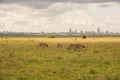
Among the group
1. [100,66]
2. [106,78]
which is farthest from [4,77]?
[100,66]

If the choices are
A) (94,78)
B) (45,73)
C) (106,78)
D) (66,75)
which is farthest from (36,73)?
(106,78)

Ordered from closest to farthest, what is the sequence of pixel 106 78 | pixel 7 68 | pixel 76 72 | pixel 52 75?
pixel 106 78, pixel 52 75, pixel 76 72, pixel 7 68

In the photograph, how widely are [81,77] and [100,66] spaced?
5.17 meters

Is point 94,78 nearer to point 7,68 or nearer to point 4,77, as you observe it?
point 4,77

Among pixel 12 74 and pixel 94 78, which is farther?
pixel 12 74

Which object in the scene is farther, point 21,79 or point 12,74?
point 12,74

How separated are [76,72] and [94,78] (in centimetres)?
227

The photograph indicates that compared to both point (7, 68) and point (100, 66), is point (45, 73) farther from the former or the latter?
point (100, 66)

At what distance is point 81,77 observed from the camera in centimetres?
1728

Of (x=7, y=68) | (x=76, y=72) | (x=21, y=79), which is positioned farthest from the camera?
(x=7, y=68)

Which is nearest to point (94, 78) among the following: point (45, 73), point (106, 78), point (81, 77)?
point (81, 77)

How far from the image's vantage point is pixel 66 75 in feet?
58.3

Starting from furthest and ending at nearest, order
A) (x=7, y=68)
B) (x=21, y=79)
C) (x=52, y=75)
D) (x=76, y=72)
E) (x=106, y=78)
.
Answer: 1. (x=7, y=68)
2. (x=76, y=72)
3. (x=52, y=75)
4. (x=21, y=79)
5. (x=106, y=78)

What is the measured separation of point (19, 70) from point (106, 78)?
657 cm
